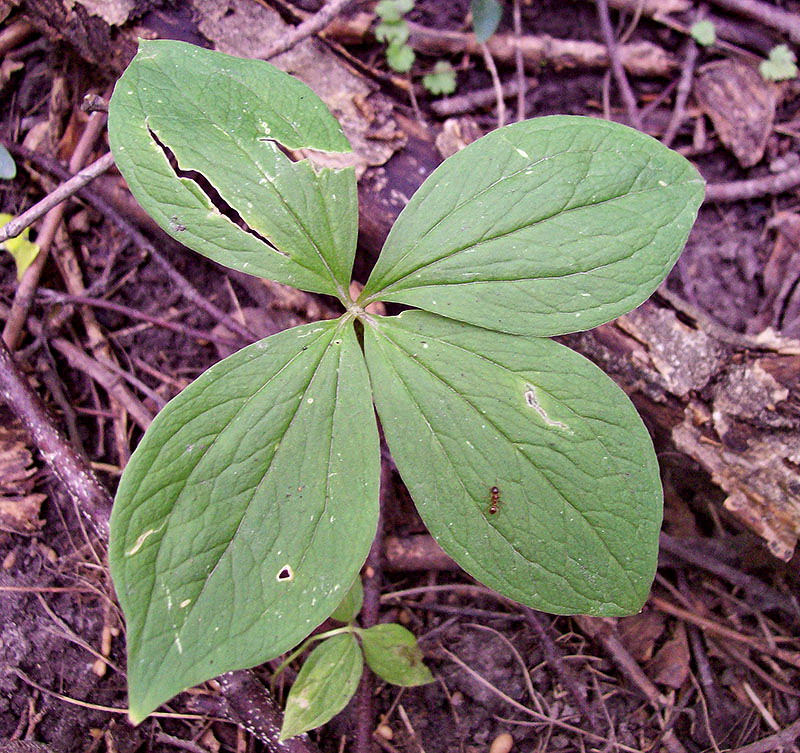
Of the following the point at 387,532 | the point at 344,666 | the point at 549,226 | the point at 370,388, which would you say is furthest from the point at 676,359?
the point at 344,666

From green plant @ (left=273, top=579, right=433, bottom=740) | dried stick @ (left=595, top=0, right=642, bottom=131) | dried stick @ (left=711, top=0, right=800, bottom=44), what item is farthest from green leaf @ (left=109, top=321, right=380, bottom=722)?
dried stick @ (left=711, top=0, right=800, bottom=44)

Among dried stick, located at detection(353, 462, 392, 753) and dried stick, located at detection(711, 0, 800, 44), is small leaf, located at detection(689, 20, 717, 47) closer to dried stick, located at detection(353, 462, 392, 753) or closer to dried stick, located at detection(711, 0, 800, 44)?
dried stick, located at detection(711, 0, 800, 44)

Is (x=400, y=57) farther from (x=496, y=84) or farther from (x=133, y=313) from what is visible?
(x=133, y=313)

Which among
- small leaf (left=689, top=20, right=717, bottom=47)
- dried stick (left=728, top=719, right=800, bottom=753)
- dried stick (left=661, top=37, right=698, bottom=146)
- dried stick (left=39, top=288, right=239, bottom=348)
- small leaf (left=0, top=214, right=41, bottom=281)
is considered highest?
small leaf (left=689, top=20, right=717, bottom=47)

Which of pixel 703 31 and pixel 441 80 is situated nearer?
pixel 441 80

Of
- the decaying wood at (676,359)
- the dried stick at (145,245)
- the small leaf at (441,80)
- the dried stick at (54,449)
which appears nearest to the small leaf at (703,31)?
the small leaf at (441,80)

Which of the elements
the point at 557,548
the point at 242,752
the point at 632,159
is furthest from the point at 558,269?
the point at 242,752
